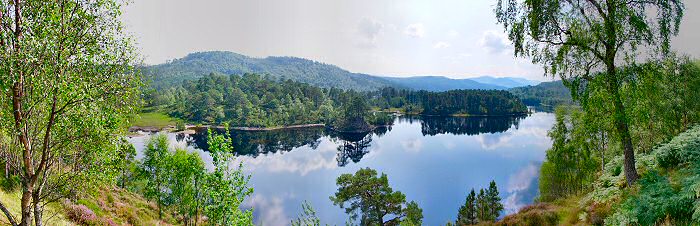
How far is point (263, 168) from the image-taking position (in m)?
96.1

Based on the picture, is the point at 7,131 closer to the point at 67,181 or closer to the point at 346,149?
the point at 67,181

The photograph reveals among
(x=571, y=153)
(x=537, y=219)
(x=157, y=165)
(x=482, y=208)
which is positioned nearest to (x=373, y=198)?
(x=482, y=208)

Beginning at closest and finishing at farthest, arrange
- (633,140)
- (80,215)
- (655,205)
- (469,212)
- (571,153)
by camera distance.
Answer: (655,205) → (80,215) → (633,140) → (571,153) → (469,212)

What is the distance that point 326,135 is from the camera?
6240 inches

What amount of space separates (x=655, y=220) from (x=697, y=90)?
29.7 m

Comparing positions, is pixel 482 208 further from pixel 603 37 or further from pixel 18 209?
pixel 18 209

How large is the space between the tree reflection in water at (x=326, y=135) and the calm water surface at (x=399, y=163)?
0.37 meters

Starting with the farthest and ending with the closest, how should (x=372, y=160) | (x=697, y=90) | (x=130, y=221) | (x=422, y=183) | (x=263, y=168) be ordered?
(x=372, y=160) < (x=263, y=168) < (x=422, y=183) < (x=697, y=90) < (x=130, y=221)

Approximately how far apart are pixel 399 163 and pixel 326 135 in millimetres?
64118

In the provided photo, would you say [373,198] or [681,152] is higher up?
[681,152]

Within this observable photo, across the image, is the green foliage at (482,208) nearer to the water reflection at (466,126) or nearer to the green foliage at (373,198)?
the green foliage at (373,198)

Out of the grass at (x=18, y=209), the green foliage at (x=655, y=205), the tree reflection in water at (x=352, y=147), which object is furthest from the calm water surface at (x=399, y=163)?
the green foliage at (x=655, y=205)

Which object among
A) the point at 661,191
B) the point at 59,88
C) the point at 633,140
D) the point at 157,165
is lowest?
the point at 157,165

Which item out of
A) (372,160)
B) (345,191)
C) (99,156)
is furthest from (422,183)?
(99,156)
